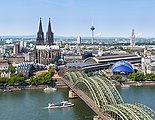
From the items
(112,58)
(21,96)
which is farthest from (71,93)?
(112,58)

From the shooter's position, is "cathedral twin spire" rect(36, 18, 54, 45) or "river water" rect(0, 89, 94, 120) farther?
"cathedral twin spire" rect(36, 18, 54, 45)

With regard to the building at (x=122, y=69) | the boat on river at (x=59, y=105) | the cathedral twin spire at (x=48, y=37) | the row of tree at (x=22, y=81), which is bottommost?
the boat on river at (x=59, y=105)

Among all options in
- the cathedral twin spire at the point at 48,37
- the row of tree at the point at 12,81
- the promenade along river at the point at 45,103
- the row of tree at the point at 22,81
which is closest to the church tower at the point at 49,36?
the cathedral twin spire at the point at 48,37

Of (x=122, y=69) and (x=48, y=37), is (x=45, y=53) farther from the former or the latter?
(x=122, y=69)

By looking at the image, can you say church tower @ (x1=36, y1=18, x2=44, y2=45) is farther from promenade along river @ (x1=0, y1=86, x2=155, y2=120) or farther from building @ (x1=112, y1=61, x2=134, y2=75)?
promenade along river @ (x1=0, y1=86, x2=155, y2=120)

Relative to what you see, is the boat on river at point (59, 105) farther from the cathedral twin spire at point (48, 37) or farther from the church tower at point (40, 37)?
the cathedral twin spire at point (48, 37)

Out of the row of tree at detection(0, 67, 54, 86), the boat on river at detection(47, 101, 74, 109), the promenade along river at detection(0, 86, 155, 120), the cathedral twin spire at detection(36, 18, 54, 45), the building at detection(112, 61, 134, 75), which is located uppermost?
the cathedral twin spire at detection(36, 18, 54, 45)

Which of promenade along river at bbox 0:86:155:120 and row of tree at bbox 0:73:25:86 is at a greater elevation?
row of tree at bbox 0:73:25:86

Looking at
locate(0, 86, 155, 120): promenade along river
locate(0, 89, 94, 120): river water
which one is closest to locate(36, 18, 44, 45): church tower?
locate(0, 86, 155, 120): promenade along river

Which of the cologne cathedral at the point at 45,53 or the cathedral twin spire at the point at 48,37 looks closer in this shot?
the cologne cathedral at the point at 45,53

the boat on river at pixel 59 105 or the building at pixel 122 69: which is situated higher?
the building at pixel 122 69
